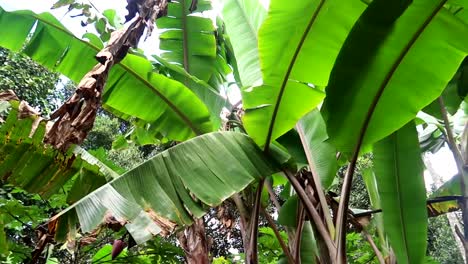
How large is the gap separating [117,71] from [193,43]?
85 centimetres

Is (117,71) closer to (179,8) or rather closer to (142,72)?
(142,72)

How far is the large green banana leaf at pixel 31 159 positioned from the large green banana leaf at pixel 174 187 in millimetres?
214

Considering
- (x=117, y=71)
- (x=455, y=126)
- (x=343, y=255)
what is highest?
(x=455, y=126)

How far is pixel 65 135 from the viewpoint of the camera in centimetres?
132

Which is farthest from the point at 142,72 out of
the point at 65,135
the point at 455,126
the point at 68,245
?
Answer: the point at 455,126

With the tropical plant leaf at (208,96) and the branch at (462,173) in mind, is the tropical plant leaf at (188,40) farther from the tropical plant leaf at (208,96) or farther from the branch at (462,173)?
the branch at (462,173)

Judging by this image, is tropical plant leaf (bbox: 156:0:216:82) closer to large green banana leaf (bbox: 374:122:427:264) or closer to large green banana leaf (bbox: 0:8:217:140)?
large green banana leaf (bbox: 0:8:217:140)

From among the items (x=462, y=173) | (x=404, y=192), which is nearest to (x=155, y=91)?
(x=404, y=192)

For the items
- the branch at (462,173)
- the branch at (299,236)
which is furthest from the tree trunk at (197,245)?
the branch at (462,173)

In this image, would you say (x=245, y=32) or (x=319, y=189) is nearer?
(x=319, y=189)

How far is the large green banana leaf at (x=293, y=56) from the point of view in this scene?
1520 millimetres

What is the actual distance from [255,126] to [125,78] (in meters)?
0.76

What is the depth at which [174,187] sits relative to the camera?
5.16 feet

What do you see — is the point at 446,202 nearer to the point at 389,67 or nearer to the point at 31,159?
the point at 389,67
